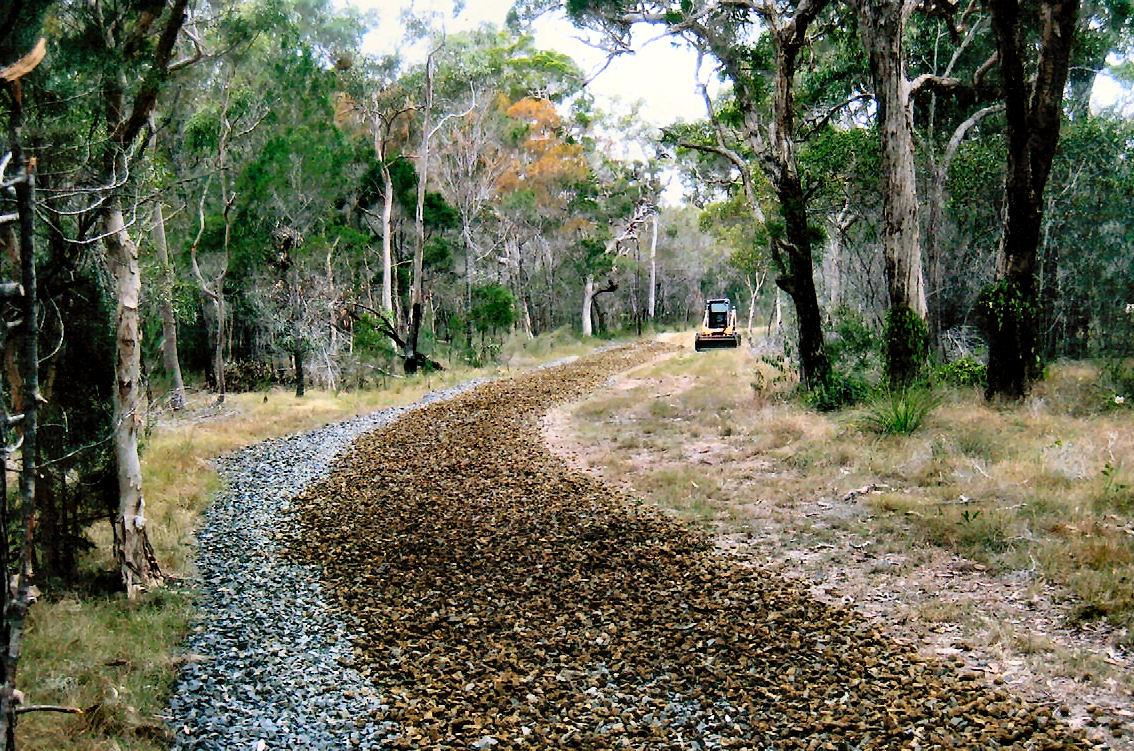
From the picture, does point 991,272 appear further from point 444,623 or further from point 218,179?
point 218,179

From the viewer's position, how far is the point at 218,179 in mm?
19078

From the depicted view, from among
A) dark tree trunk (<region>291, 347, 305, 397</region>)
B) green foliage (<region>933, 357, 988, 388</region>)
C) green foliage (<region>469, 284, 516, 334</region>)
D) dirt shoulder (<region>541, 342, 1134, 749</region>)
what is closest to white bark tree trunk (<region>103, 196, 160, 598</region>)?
dirt shoulder (<region>541, 342, 1134, 749</region>)

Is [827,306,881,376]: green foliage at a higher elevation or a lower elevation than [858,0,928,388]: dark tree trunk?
lower

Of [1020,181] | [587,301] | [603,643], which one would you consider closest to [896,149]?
[1020,181]

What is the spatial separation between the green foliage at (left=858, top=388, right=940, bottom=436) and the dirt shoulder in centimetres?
67

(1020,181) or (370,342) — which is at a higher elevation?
(1020,181)

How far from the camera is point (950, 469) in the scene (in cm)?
677

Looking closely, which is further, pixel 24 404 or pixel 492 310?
pixel 492 310

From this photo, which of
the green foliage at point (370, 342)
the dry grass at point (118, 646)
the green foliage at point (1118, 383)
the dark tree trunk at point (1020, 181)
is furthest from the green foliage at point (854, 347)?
the green foliage at point (370, 342)

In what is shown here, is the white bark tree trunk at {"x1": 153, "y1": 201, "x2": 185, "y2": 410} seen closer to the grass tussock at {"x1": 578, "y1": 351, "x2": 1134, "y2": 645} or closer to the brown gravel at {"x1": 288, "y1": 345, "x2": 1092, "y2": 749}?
the brown gravel at {"x1": 288, "y1": 345, "x2": 1092, "y2": 749}

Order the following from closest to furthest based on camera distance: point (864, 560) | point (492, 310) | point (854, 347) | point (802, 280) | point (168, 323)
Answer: point (864, 560) < point (802, 280) < point (854, 347) < point (168, 323) < point (492, 310)

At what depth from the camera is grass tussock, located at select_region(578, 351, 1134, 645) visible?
508 centimetres

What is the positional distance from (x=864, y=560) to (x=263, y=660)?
4.00m

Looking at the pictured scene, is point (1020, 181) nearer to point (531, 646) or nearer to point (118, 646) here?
point (531, 646)
